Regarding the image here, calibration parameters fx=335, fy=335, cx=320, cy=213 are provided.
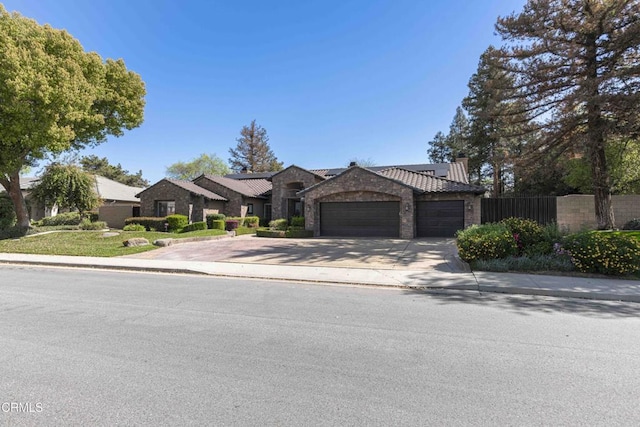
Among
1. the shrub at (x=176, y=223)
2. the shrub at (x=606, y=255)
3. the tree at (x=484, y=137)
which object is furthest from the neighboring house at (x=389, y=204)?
the shrub at (x=606, y=255)

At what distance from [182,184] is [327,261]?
1950 cm

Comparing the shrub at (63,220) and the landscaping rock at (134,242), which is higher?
the shrub at (63,220)

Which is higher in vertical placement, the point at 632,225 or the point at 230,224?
the point at 230,224

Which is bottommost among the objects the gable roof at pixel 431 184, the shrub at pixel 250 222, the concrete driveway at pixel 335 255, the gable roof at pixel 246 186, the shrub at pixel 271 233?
the concrete driveway at pixel 335 255

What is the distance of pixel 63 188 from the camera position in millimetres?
24656

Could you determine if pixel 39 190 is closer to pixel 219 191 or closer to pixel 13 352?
pixel 219 191

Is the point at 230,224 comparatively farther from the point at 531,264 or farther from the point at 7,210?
the point at 531,264

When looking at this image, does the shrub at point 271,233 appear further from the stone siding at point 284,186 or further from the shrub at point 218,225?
the stone siding at point 284,186

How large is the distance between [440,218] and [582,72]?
9.77 metres

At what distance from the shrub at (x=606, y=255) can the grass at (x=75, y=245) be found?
16123 millimetres

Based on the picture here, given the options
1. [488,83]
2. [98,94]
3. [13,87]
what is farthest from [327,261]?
[98,94]

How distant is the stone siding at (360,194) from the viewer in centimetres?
2000

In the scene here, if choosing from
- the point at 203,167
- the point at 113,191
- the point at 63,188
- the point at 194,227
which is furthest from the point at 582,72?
the point at 203,167

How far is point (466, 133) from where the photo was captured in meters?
40.8
